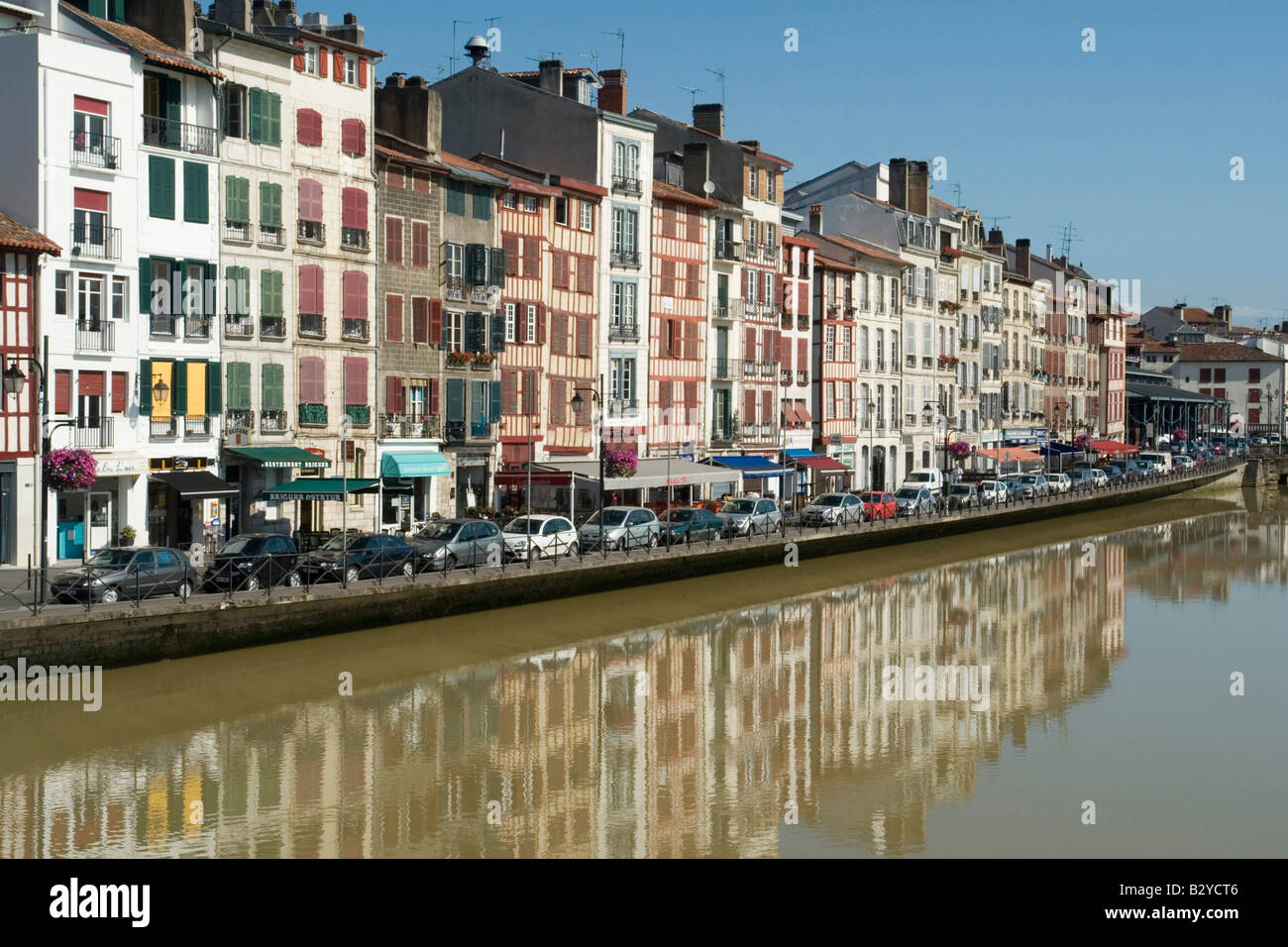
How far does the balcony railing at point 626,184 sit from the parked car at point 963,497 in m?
17.2

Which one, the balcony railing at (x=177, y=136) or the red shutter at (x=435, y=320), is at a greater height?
the balcony railing at (x=177, y=136)

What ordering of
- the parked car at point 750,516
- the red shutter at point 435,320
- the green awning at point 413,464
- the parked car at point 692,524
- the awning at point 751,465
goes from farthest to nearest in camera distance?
the awning at point 751,465, the parked car at point 750,516, the red shutter at point 435,320, the green awning at point 413,464, the parked car at point 692,524

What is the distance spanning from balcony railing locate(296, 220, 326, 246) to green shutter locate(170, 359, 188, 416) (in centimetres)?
553

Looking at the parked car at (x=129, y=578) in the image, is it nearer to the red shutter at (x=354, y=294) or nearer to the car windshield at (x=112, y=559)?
the car windshield at (x=112, y=559)

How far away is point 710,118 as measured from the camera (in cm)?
7012

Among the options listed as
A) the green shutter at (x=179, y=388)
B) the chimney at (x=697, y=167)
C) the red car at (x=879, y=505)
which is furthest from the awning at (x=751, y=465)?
the green shutter at (x=179, y=388)

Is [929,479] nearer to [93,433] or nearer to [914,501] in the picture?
[914,501]

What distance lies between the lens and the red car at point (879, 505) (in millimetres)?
60031

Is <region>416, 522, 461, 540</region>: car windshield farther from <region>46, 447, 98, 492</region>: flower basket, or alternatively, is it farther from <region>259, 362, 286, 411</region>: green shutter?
<region>46, 447, 98, 492</region>: flower basket

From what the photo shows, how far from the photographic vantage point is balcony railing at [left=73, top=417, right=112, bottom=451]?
38.7 meters

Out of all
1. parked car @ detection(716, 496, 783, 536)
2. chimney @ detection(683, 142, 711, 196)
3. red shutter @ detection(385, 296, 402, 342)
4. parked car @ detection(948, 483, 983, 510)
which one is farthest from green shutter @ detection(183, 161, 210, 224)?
parked car @ detection(948, 483, 983, 510)

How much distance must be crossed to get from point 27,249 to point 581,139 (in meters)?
25.3

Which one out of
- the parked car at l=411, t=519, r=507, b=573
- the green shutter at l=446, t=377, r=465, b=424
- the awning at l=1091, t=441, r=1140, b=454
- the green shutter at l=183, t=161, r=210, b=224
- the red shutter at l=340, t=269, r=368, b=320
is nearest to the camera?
the parked car at l=411, t=519, r=507, b=573
